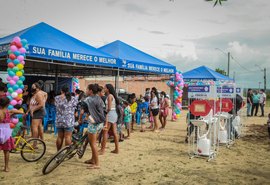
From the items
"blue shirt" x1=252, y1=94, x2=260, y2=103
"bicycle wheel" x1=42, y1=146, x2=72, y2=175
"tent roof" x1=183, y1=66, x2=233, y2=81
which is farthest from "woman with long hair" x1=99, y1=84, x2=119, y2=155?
"blue shirt" x1=252, y1=94, x2=260, y2=103

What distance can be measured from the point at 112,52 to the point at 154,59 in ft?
9.35

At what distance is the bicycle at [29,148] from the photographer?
19.2 feet

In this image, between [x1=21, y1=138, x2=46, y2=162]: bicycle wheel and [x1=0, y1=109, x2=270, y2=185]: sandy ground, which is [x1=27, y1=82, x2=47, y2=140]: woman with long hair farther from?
[x1=0, y1=109, x2=270, y2=185]: sandy ground

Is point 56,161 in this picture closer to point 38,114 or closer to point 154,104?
point 38,114

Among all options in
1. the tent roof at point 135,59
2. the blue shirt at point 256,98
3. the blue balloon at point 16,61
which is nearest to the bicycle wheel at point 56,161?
the blue balloon at point 16,61

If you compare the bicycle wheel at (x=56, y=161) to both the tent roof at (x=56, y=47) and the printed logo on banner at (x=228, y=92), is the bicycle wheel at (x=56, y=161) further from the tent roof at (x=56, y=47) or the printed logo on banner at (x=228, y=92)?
the printed logo on banner at (x=228, y=92)

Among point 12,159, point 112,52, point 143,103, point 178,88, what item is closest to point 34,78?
point 112,52

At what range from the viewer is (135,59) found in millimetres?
11891

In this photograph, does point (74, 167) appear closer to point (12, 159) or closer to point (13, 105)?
point (12, 159)

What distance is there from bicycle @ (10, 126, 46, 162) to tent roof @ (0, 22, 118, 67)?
2.78 metres

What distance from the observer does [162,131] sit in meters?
10.7

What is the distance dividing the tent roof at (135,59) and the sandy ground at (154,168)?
4.18m

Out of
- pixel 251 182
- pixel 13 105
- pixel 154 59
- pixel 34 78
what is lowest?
pixel 251 182

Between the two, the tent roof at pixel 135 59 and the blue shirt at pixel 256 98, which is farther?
the blue shirt at pixel 256 98
